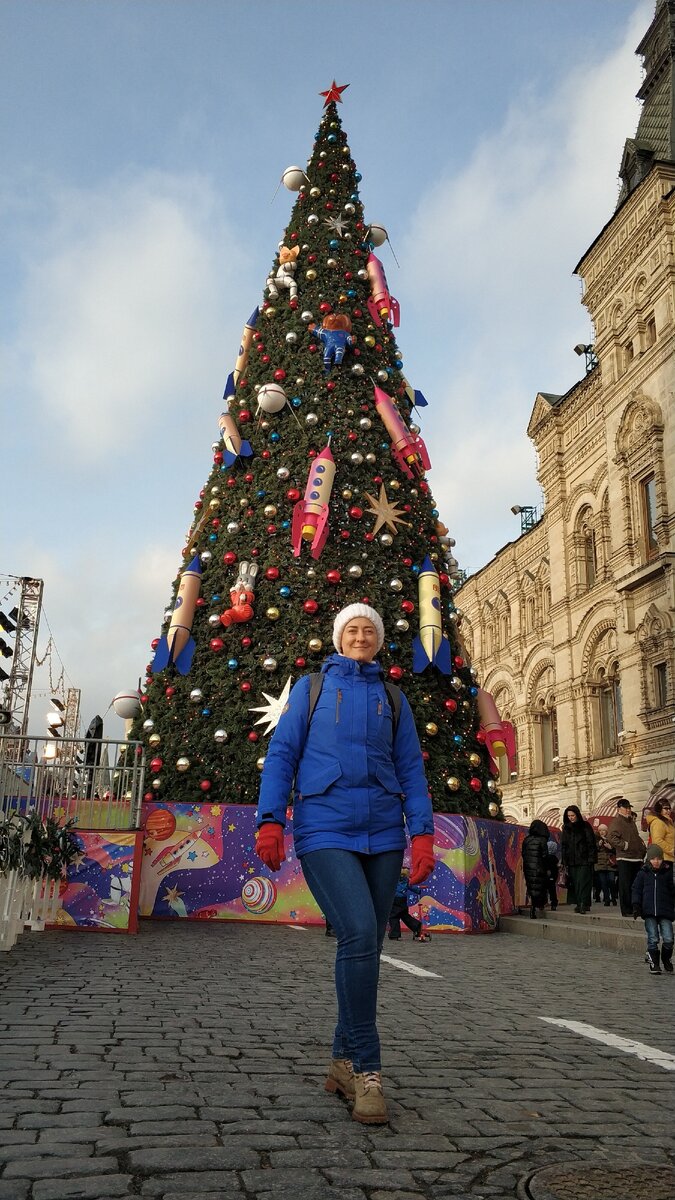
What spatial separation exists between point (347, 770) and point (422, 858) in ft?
1.53

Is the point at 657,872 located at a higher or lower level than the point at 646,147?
lower

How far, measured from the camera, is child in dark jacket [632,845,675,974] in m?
9.18

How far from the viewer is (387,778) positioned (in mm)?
3877

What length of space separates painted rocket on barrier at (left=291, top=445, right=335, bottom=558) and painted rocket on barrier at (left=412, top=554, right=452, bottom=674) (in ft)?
5.24

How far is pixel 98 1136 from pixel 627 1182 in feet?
5.17

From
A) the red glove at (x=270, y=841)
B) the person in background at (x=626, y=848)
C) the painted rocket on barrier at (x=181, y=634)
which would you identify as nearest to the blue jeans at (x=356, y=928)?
the red glove at (x=270, y=841)

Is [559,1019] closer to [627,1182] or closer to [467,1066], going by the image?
[467,1066]

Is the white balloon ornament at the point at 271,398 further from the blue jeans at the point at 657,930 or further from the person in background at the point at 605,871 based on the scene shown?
the person in background at the point at 605,871

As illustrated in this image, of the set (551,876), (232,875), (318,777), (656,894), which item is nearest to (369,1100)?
(318,777)

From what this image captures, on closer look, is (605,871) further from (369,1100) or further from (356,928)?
(369,1100)

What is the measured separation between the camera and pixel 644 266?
29953mm

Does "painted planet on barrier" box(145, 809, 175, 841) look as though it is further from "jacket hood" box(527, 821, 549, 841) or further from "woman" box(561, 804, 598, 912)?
"woman" box(561, 804, 598, 912)

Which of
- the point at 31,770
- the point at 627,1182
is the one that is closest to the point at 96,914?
the point at 31,770

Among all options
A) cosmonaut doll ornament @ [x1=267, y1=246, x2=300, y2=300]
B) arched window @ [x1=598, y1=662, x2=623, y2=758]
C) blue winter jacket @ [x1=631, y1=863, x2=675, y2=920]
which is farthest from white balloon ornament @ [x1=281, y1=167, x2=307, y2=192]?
arched window @ [x1=598, y1=662, x2=623, y2=758]
